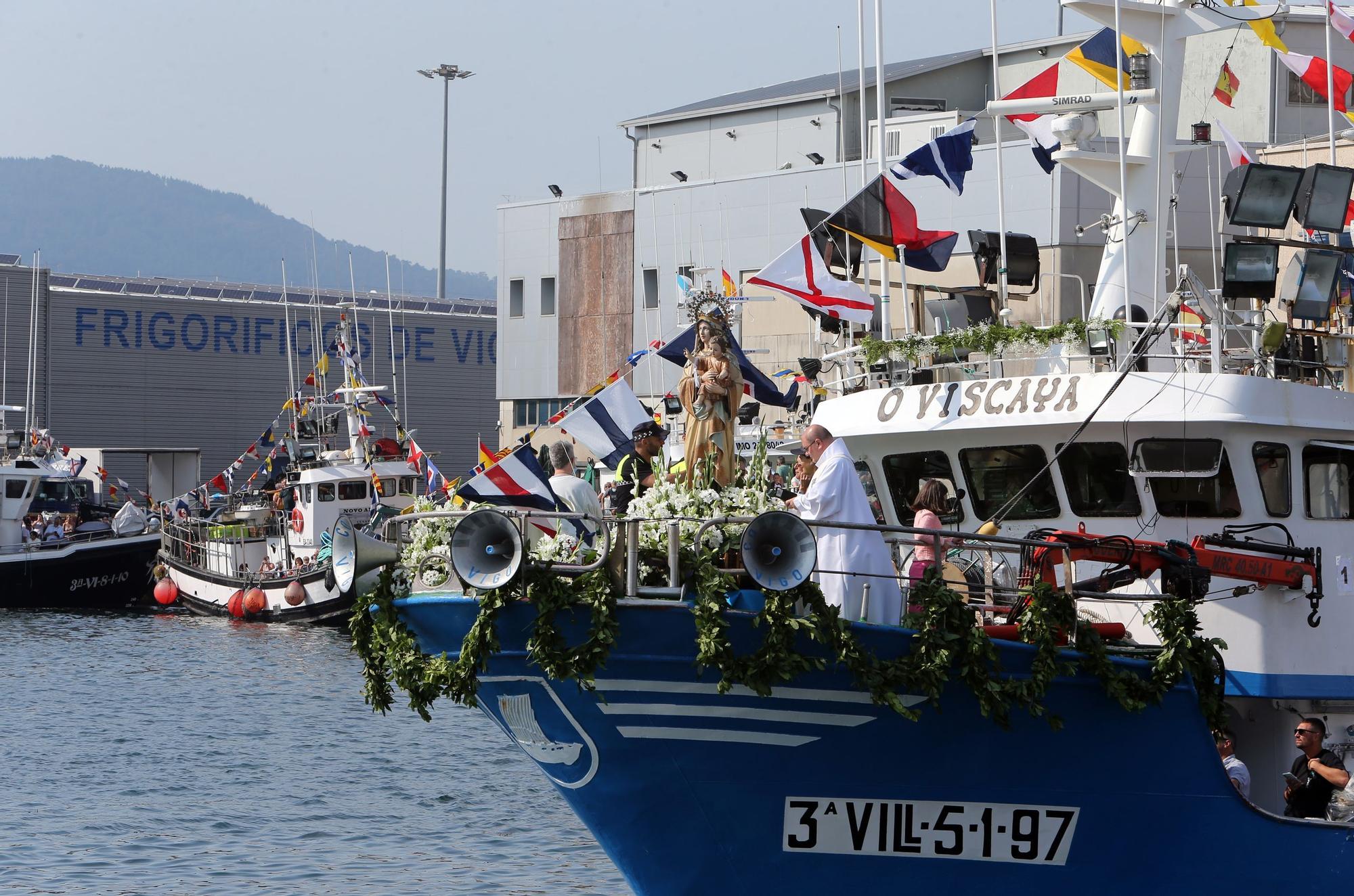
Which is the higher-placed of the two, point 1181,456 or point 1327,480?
point 1181,456

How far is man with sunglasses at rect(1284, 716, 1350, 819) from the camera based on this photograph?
995cm

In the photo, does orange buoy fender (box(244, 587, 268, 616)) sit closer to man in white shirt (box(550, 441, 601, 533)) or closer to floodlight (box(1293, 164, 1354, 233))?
man in white shirt (box(550, 441, 601, 533))

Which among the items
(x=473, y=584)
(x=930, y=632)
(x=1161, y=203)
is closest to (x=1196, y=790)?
(x=930, y=632)

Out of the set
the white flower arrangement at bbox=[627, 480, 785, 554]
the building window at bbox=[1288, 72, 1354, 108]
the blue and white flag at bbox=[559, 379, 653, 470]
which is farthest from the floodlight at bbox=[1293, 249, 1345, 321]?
the building window at bbox=[1288, 72, 1354, 108]

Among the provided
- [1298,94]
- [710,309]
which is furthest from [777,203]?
[710,309]

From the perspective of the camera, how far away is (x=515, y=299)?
46.1m

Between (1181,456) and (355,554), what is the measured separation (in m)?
5.13

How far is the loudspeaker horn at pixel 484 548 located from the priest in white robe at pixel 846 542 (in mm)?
1548

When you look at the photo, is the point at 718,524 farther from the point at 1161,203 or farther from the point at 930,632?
the point at 1161,203

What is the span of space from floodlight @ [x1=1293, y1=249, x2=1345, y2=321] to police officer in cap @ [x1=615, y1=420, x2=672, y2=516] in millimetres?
4680

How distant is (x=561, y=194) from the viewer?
44875mm

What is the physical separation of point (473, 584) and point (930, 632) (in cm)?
231

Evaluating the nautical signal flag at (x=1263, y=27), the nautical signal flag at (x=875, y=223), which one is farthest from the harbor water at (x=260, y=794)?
the nautical signal flag at (x=1263, y=27)

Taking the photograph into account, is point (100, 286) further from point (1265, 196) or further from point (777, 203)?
point (1265, 196)
